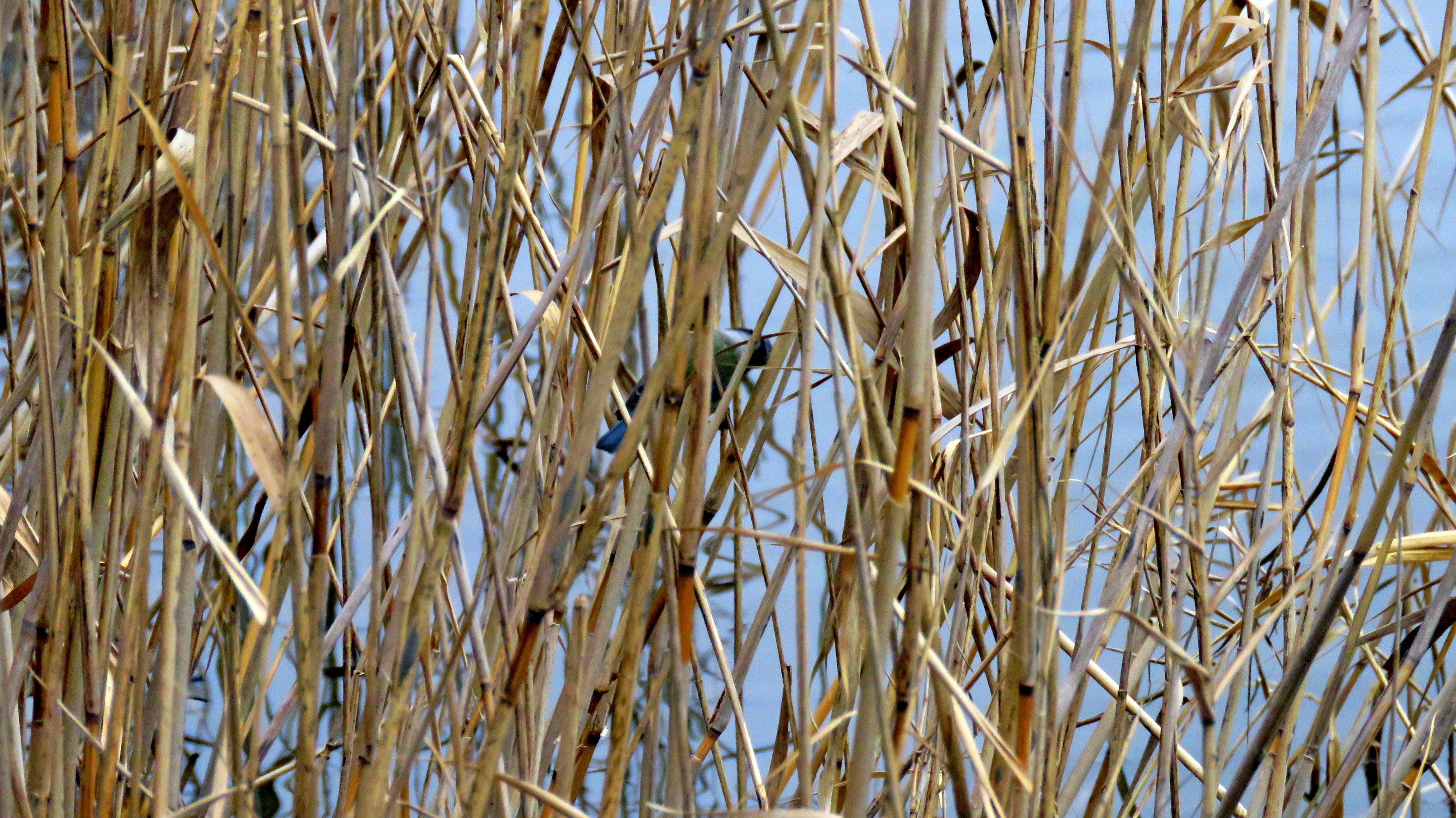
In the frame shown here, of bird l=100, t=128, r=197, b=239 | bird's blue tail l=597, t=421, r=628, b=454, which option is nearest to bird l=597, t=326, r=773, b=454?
bird's blue tail l=597, t=421, r=628, b=454

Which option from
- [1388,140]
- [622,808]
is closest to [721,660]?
[622,808]

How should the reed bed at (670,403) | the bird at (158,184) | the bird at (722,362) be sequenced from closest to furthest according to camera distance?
the reed bed at (670,403) → the bird at (158,184) → the bird at (722,362)

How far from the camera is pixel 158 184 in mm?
578

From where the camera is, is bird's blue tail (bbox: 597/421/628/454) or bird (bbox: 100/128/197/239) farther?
bird's blue tail (bbox: 597/421/628/454)

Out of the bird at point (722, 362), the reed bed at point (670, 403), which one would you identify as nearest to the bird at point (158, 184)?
the reed bed at point (670, 403)

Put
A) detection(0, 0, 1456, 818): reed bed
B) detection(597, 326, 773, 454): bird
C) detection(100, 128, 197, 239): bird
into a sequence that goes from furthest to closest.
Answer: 1. detection(597, 326, 773, 454): bird
2. detection(100, 128, 197, 239): bird
3. detection(0, 0, 1456, 818): reed bed

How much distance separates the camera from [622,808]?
4.96 ft

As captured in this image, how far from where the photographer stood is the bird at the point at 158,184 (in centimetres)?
57

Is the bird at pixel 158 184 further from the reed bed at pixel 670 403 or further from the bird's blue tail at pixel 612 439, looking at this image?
the bird's blue tail at pixel 612 439

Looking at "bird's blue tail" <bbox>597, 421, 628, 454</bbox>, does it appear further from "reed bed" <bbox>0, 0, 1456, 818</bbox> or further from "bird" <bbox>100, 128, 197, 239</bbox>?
"bird" <bbox>100, 128, 197, 239</bbox>

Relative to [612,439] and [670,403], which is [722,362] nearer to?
[612,439]

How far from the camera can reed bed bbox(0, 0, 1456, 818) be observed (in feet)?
1.47

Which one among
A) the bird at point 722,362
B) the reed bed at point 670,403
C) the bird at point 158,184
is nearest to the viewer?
the reed bed at point 670,403

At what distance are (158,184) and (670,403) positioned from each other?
30cm
